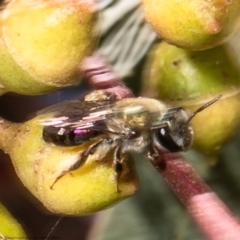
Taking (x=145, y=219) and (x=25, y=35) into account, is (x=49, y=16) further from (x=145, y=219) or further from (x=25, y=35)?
(x=145, y=219)

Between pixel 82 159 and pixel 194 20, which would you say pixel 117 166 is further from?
pixel 194 20

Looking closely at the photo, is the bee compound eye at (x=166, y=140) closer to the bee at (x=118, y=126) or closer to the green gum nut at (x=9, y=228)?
the bee at (x=118, y=126)

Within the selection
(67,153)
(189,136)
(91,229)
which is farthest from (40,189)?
(91,229)

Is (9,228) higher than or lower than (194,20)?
lower

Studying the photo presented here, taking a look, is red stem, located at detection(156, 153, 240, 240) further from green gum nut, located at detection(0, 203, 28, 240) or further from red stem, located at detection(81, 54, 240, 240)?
green gum nut, located at detection(0, 203, 28, 240)

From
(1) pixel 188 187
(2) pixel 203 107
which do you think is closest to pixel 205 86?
(2) pixel 203 107

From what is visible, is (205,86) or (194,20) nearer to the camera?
(194,20)
